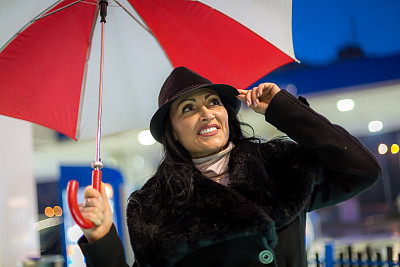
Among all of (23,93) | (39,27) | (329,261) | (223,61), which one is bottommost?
(329,261)

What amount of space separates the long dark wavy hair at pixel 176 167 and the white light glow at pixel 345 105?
6.41 metres

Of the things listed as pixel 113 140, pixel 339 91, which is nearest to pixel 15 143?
pixel 339 91

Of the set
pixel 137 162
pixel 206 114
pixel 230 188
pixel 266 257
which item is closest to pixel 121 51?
pixel 206 114

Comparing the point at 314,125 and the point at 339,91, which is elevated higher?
the point at 339,91

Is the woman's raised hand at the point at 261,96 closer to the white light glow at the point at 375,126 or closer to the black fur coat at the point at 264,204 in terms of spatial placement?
the black fur coat at the point at 264,204

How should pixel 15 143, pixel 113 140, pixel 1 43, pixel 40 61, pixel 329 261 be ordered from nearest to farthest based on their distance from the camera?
pixel 1 43 < pixel 40 61 < pixel 15 143 < pixel 329 261 < pixel 113 140

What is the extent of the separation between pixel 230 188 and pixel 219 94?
46 cm

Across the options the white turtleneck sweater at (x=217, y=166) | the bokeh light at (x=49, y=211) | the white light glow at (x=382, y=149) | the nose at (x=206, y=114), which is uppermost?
the white light glow at (x=382, y=149)

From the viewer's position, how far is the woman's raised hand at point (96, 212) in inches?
53.2

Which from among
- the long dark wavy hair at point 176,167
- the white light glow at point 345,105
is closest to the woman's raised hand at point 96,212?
the long dark wavy hair at point 176,167

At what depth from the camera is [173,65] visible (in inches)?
82.3

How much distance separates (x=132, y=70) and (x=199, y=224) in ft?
3.18

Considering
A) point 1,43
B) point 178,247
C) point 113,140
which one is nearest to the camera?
point 178,247

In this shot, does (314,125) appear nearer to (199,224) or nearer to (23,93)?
(199,224)
